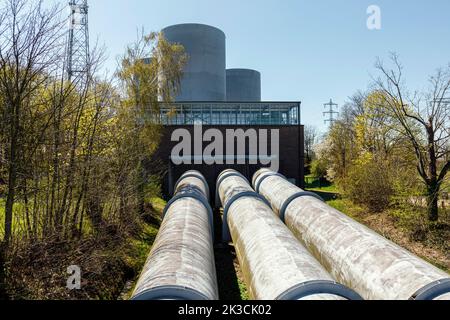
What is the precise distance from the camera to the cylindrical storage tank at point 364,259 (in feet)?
14.7

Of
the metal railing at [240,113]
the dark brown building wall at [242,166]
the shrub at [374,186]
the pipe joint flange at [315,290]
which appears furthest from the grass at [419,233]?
the metal railing at [240,113]

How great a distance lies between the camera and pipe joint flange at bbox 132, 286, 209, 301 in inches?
156

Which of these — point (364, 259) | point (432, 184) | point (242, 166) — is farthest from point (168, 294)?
point (242, 166)

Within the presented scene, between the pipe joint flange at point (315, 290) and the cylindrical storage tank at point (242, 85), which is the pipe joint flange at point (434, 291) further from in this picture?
the cylindrical storage tank at point (242, 85)

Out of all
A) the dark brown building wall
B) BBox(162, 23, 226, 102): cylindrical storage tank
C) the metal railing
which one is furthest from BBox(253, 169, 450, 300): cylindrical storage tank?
BBox(162, 23, 226, 102): cylindrical storage tank

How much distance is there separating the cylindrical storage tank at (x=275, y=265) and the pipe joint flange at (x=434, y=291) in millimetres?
770

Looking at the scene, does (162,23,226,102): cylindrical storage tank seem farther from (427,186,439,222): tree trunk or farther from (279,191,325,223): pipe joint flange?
(427,186,439,222): tree trunk

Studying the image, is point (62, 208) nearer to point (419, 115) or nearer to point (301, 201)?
point (301, 201)

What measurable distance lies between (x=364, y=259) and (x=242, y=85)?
3991 centimetres

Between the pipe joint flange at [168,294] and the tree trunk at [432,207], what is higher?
the pipe joint flange at [168,294]

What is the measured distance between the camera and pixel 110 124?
9523mm

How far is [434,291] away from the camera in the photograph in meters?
4.27

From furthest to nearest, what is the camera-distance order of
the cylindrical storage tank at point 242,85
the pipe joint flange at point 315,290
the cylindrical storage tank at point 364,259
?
the cylindrical storage tank at point 242,85 < the cylindrical storage tank at point 364,259 < the pipe joint flange at point 315,290
